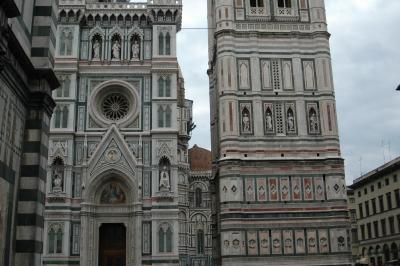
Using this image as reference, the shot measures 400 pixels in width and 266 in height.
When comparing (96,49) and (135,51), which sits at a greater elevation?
(96,49)

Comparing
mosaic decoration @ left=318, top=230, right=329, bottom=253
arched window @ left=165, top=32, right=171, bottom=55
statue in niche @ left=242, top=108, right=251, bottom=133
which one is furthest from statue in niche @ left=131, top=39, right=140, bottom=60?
mosaic decoration @ left=318, top=230, right=329, bottom=253

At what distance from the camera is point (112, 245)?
28766mm

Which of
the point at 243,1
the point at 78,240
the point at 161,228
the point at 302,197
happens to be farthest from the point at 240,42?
the point at 78,240

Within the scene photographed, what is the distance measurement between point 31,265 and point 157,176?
Result: 1718cm

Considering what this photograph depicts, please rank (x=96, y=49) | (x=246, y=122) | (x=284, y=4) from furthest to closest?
1. (x=284, y=4)
2. (x=96, y=49)
3. (x=246, y=122)

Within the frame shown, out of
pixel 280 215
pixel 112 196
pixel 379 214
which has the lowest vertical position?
pixel 280 215

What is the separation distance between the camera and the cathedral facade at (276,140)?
1105 inches

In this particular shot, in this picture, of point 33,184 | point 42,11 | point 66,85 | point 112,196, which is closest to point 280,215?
point 112,196

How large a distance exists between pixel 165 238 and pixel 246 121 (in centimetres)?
763

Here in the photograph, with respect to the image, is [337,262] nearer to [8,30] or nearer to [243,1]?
[243,1]

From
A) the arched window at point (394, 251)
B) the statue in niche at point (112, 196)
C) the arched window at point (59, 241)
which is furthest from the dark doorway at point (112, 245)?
the arched window at point (394, 251)

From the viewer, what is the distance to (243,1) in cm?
3209

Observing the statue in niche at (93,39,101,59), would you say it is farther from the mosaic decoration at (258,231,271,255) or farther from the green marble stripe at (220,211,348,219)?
the mosaic decoration at (258,231,271,255)

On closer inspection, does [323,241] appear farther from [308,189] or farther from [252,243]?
[252,243]
